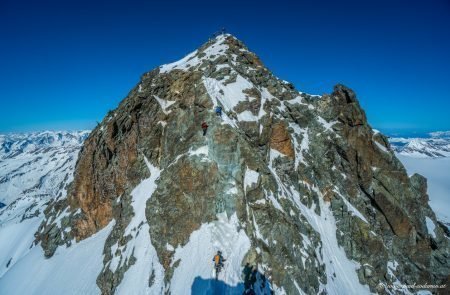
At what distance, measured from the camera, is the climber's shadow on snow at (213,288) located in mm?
23578

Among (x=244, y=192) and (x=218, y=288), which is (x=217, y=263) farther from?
(x=244, y=192)

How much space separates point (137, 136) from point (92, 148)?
471 inches

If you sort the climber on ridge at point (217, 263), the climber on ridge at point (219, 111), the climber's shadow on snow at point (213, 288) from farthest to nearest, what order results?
the climber on ridge at point (219, 111) → the climber on ridge at point (217, 263) → the climber's shadow on snow at point (213, 288)

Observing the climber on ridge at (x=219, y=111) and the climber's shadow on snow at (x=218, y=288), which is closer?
the climber's shadow on snow at (x=218, y=288)

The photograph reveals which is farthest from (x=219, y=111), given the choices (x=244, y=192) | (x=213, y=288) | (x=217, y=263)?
(x=213, y=288)

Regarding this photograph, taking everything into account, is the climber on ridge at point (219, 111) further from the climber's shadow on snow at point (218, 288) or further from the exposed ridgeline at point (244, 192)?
the climber's shadow on snow at point (218, 288)

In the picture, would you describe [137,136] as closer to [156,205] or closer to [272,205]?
[156,205]

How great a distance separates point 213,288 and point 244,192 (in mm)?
10939

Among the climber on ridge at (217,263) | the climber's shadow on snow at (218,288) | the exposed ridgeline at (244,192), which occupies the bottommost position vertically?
the climber's shadow on snow at (218,288)

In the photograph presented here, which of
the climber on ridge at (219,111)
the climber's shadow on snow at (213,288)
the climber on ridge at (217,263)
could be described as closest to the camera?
the climber's shadow on snow at (213,288)

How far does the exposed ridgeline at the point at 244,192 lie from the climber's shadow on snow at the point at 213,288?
638 mm

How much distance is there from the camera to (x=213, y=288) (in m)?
24.1

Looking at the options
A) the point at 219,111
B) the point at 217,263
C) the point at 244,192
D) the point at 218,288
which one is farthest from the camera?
the point at 219,111

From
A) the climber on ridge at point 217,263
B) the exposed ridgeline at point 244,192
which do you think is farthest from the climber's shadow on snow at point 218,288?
the climber on ridge at point 217,263
